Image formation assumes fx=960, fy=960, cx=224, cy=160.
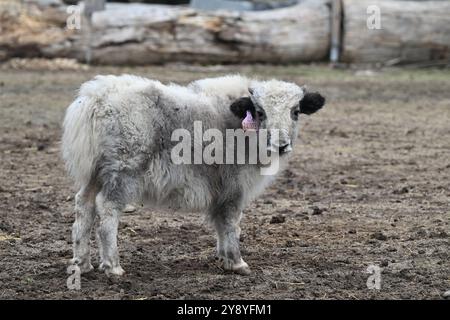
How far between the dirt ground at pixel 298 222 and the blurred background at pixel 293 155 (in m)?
0.02

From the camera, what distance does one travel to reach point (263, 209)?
30.1ft

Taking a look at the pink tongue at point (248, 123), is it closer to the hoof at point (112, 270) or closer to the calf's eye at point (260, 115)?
the calf's eye at point (260, 115)

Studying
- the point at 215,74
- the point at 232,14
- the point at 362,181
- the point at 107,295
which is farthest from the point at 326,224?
the point at 232,14

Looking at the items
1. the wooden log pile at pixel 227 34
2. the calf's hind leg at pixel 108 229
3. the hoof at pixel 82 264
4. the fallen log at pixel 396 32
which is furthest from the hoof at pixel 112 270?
the fallen log at pixel 396 32

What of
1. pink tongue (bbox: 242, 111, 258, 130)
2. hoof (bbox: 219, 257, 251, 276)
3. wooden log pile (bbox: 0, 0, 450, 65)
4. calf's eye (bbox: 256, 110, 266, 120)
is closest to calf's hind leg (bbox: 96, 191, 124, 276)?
hoof (bbox: 219, 257, 251, 276)

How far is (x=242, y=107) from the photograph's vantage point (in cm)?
709

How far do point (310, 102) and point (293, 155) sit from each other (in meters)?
4.32

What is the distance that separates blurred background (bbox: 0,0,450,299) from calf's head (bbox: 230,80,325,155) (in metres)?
0.95

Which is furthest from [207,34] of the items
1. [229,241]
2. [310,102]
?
[229,241]

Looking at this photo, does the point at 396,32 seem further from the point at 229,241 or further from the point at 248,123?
the point at 229,241

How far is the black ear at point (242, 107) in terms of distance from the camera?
279 inches
